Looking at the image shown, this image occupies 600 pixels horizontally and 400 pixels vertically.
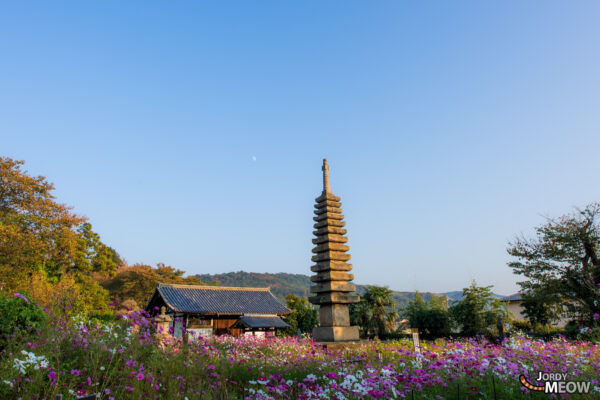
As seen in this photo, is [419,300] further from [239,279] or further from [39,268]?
[239,279]

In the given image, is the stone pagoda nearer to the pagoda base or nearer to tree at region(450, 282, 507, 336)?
the pagoda base

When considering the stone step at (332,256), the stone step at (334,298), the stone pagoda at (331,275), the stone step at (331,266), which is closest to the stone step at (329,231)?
the stone pagoda at (331,275)

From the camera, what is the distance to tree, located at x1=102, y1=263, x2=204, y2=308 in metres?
49.2

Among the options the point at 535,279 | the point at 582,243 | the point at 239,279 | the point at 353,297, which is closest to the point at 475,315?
the point at 535,279

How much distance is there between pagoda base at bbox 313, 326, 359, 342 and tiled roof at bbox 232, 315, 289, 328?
19253 mm

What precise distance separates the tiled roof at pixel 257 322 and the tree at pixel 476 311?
15.7 meters

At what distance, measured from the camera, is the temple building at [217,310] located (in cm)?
2972

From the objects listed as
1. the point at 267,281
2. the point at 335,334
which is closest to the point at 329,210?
the point at 335,334

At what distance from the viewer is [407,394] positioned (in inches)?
177

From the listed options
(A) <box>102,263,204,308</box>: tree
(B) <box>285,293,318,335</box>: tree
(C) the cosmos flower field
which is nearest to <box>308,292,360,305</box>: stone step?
(C) the cosmos flower field

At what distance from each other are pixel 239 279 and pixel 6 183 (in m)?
120

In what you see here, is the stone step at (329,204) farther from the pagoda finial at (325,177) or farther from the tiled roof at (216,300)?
the tiled roof at (216,300)

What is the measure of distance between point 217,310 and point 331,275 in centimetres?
2207

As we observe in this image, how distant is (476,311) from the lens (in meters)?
31.0
